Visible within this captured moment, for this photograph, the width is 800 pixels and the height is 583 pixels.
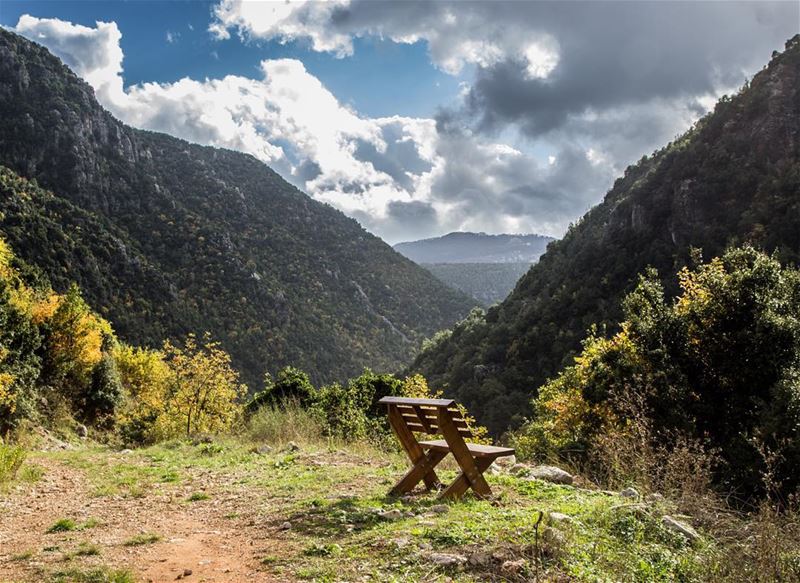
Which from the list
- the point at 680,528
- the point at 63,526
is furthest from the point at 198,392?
the point at 680,528

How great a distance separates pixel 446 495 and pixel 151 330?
229 feet

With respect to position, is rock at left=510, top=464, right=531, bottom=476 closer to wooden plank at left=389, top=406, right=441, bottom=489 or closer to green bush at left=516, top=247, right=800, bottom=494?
wooden plank at left=389, top=406, right=441, bottom=489

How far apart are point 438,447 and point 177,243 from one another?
91435mm

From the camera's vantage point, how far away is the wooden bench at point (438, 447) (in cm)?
603

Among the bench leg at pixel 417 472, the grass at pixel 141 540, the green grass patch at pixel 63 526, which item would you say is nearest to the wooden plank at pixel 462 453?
the bench leg at pixel 417 472

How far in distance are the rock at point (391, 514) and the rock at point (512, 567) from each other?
5.82 ft

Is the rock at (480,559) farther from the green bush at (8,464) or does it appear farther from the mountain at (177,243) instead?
the mountain at (177,243)

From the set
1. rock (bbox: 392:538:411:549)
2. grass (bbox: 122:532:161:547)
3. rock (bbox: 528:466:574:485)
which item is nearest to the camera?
rock (bbox: 392:538:411:549)

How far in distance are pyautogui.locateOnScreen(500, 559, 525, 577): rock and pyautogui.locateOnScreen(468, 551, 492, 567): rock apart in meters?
0.15

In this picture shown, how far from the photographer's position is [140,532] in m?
5.59

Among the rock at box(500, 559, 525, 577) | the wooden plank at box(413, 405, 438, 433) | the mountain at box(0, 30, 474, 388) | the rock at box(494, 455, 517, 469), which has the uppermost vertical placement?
the mountain at box(0, 30, 474, 388)

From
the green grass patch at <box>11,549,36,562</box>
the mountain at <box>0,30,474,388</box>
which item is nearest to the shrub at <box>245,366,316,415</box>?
the green grass patch at <box>11,549,36,562</box>

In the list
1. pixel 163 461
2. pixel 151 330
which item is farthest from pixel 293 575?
pixel 151 330

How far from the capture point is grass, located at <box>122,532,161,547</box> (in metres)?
5.05
